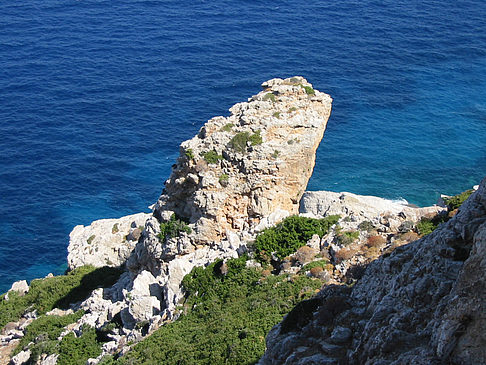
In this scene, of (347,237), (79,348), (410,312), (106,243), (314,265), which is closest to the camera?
(410,312)

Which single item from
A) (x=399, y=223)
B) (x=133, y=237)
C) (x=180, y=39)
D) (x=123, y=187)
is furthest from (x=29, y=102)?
(x=399, y=223)

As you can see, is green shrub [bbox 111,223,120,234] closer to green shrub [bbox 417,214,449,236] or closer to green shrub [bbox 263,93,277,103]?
green shrub [bbox 263,93,277,103]

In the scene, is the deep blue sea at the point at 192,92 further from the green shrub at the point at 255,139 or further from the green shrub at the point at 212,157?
the green shrub at the point at 255,139

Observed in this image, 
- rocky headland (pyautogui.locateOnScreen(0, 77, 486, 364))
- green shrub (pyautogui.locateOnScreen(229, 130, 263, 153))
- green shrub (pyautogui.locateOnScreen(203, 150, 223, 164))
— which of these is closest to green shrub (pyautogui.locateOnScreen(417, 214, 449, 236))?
rocky headland (pyautogui.locateOnScreen(0, 77, 486, 364))

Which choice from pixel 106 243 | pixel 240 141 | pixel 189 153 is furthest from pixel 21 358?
pixel 240 141

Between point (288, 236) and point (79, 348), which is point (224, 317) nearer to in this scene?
point (288, 236)

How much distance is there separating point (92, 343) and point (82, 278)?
12936mm

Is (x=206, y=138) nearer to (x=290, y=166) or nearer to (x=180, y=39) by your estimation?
(x=290, y=166)

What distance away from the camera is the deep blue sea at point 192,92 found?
67625 mm

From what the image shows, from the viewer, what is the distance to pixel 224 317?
28.2 metres

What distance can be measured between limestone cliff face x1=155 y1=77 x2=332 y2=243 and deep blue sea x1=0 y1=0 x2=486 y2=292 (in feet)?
97.6

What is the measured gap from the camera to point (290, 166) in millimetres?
36594

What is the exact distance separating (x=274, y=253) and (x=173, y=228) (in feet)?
29.4

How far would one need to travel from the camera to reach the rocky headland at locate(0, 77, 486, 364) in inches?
622
